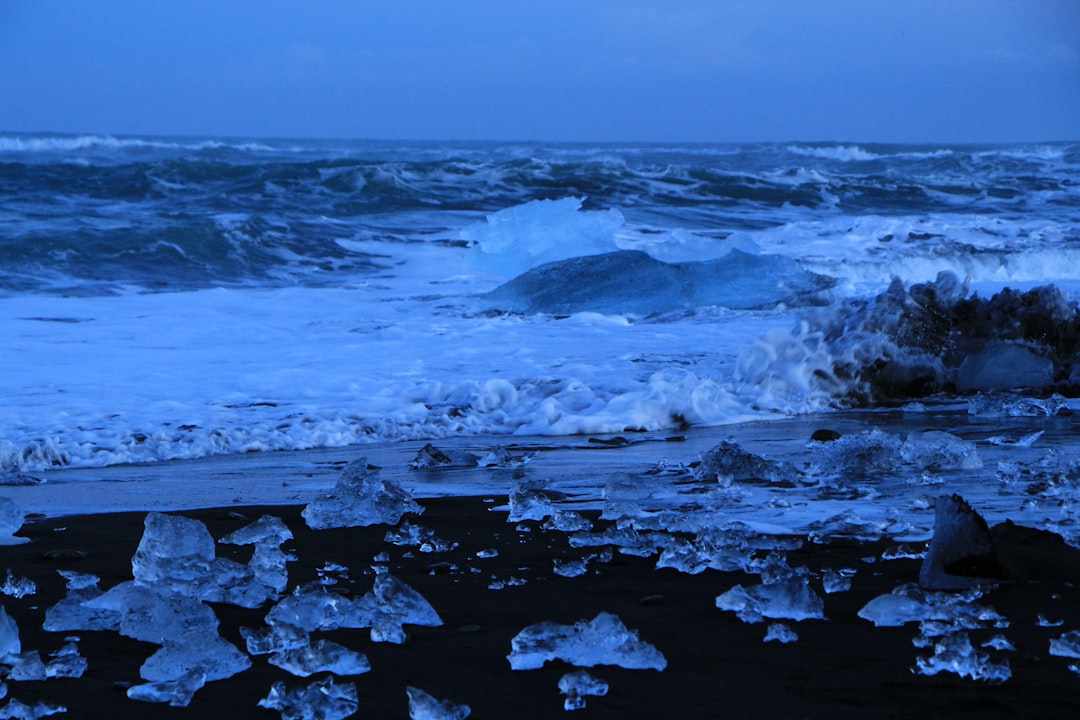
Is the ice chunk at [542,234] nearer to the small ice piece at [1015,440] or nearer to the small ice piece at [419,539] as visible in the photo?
the small ice piece at [1015,440]

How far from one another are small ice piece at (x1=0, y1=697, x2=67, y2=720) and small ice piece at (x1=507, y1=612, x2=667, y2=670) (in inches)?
28.3

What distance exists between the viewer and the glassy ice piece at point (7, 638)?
190 centimetres

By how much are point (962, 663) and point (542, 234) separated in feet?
31.1

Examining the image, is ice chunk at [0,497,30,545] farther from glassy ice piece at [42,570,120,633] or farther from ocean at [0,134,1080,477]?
ocean at [0,134,1080,477]

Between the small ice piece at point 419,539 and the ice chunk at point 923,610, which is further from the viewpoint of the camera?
the small ice piece at point 419,539

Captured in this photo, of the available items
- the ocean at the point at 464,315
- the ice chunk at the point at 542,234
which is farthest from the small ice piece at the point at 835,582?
the ice chunk at the point at 542,234

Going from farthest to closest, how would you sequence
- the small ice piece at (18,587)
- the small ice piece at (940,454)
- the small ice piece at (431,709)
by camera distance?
the small ice piece at (940,454) < the small ice piece at (18,587) < the small ice piece at (431,709)

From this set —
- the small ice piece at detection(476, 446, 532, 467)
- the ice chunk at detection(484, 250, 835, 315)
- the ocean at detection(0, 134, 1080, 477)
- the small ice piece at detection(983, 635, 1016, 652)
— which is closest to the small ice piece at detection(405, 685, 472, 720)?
the small ice piece at detection(983, 635, 1016, 652)

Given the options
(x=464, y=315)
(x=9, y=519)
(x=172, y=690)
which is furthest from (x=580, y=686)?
(x=464, y=315)

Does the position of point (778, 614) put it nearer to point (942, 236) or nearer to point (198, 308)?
point (198, 308)

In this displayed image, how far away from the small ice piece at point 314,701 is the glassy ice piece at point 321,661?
92 mm

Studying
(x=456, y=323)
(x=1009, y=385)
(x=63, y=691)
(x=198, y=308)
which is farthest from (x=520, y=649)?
(x=198, y=308)

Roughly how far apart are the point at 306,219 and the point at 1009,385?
10.5 meters

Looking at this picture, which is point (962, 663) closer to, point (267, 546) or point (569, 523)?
point (569, 523)
